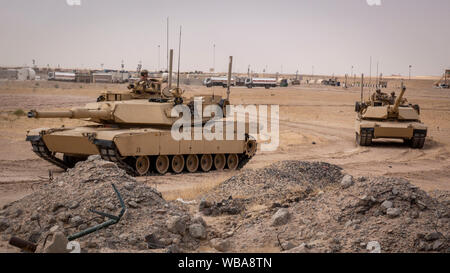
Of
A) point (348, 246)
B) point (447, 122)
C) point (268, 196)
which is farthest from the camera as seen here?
point (447, 122)

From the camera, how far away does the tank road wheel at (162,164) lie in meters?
17.5

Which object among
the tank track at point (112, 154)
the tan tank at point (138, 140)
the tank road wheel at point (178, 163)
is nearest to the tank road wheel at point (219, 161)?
the tan tank at point (138, 140)

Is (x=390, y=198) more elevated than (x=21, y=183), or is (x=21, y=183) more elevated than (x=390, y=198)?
(x=390, y=198)

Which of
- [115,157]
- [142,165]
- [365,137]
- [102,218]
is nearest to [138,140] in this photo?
[115,157]

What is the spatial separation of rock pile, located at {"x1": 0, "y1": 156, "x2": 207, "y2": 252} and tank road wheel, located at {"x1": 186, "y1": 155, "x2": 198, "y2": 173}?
7.18m

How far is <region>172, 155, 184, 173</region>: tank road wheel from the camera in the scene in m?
17.9

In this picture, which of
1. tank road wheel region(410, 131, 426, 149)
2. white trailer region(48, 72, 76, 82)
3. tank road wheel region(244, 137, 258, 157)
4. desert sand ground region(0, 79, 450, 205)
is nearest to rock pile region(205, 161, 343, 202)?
desert sand ground region(0, 79, 450, 205)

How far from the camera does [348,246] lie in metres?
8.48

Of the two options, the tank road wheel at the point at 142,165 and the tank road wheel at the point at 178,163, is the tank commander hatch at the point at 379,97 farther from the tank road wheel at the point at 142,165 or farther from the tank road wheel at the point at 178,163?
the tank road wheel at the point at 142,165

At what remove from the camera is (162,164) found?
1769 centimetres
